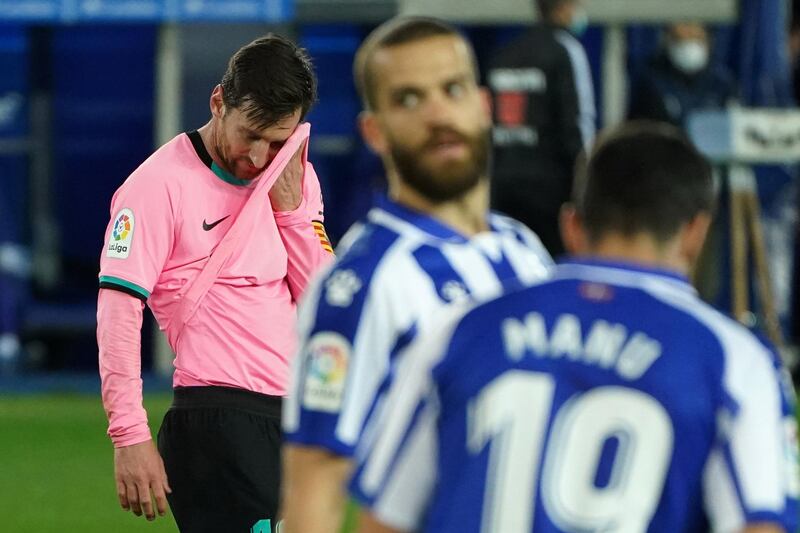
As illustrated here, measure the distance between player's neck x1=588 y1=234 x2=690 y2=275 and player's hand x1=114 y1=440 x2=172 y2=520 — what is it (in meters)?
2.00

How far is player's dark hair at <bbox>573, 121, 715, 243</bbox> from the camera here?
2.87 metres

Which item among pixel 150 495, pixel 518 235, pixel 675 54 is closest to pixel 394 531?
pixel 518 235

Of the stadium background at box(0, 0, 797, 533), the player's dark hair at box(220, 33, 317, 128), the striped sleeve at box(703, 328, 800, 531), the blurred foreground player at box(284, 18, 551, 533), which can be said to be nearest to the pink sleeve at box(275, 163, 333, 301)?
the player's dark hair at box(220, 33, 317, 128)

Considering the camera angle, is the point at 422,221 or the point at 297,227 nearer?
the point at 422,221

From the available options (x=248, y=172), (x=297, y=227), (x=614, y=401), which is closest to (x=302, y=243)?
(x=297, y=227)

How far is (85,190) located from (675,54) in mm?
4475

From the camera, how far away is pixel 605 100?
46.8 ft

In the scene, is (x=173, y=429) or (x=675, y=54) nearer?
(x=173, y=429)

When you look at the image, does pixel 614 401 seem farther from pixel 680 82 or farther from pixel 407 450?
pixel 680 82

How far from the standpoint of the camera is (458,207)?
3.53 m

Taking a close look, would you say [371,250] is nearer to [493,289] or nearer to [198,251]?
[493,289]

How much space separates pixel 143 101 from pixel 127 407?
33.3 ft

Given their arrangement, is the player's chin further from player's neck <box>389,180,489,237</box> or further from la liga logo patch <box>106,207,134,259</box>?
player's neck <box>389,180,489,237</box>

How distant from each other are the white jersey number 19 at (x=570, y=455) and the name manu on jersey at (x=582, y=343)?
0.11ft
